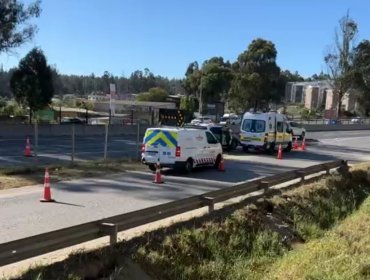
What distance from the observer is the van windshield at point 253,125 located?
3192 centimetres

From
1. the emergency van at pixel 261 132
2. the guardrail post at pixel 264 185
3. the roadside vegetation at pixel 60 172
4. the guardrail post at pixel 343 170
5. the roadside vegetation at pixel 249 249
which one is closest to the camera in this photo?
the roadside vegetation at pixel 249 249

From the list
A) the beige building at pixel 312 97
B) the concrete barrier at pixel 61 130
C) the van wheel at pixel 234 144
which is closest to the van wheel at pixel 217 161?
the van wheel at pixel 234 144

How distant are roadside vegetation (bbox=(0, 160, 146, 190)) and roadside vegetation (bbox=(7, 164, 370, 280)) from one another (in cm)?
690

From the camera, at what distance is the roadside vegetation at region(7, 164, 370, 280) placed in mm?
7160

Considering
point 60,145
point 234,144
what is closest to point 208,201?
point 234,144

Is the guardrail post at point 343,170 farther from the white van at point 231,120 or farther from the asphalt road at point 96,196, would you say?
Answer: the white van at point 231,120

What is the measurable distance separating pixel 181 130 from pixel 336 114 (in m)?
80.4

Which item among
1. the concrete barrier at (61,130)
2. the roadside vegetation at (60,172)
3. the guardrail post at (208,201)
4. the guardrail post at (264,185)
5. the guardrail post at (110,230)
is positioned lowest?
the concrete barrier at (61,130)

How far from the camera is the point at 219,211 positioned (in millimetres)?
10734

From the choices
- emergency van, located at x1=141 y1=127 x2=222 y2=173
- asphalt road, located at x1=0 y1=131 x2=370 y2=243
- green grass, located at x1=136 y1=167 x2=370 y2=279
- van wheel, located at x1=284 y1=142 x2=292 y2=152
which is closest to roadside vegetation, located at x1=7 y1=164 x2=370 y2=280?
green grass, located at x1=136 y1=167 x2=370 y2=279

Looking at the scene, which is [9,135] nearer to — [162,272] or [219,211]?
[219,211]

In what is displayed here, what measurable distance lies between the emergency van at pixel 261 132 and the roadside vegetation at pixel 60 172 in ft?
36.3

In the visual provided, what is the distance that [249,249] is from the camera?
9.73 meters

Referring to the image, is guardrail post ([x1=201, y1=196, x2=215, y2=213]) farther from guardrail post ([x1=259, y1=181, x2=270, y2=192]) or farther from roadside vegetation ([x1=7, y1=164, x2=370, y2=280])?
guardrail post ([x1=259, y1=181, x2=270, y2=192])
